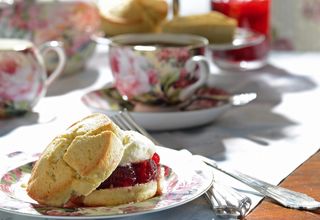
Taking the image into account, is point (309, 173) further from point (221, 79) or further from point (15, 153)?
point (221, 79)

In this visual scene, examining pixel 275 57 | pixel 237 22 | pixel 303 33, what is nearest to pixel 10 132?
pixel 237 22

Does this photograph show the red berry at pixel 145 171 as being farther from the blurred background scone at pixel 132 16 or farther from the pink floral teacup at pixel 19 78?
the blurred background scone at pixel 132 16

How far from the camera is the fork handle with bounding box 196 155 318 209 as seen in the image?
80cm

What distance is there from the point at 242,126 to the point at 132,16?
14.7 inches

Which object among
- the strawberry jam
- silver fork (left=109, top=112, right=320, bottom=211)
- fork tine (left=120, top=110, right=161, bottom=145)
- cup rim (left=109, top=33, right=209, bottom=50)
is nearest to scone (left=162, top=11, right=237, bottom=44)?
cup rim (left=109, top=33, right=209, bottom=50)

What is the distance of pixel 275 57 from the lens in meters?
1.62

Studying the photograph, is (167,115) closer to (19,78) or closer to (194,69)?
(194,69)

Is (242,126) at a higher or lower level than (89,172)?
lower

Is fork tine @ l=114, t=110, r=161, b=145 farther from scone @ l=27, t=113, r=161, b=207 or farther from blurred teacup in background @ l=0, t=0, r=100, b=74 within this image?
blurred teacup in background @ l=0, t=0, r=100, b=74

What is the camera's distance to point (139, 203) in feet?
2.47

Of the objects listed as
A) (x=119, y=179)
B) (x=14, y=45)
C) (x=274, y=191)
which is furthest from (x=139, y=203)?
(x=14, y=45)

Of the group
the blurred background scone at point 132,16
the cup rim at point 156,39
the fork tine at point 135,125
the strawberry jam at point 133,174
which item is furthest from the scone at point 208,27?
the strawberry jam at point 133,174

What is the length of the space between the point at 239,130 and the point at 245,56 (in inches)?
17.1

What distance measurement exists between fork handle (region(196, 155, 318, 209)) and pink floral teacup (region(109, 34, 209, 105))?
301mm
